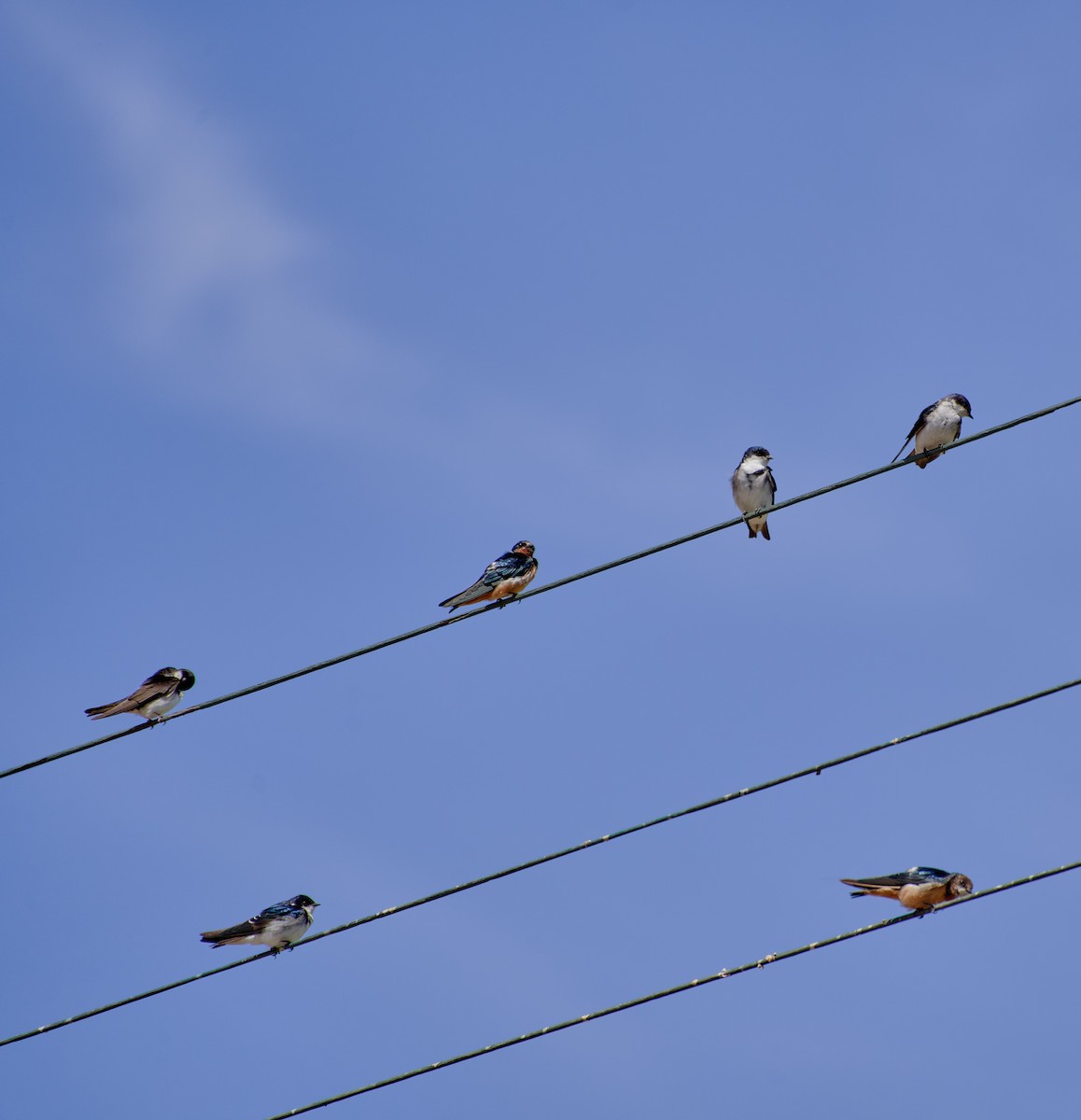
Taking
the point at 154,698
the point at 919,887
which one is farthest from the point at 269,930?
the point at 919,887

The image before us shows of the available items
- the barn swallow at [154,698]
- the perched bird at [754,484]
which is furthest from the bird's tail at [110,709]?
the perched bird at [754,484]

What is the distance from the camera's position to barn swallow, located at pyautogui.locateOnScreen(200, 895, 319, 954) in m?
17.9

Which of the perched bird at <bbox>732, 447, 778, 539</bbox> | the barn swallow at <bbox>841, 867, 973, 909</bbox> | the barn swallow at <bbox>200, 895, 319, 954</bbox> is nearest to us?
the barn swallow at <bbox>841, 867, 973, 909</bbox>

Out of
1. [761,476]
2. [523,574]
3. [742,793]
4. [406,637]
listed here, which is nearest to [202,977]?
[406,637]

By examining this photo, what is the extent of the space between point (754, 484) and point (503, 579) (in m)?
2.78

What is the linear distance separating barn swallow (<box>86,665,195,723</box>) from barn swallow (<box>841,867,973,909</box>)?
6361 mm

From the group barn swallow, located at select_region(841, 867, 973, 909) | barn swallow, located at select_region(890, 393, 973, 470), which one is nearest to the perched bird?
barn swallow, located at select_region(890, 393, 973, 470)

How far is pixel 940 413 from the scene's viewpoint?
1892cm

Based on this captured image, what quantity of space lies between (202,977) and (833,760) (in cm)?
361

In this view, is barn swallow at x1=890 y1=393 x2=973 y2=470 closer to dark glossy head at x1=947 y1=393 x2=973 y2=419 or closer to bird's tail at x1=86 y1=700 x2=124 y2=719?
dark glossy head at x1=947 y1=393 x2=973 y2=419

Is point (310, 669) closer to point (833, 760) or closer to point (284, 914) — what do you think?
point (833, 760)

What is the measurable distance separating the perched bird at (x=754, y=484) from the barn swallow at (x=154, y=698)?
18.1 ft

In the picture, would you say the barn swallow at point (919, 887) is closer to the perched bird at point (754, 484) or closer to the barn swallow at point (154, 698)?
the perched bird at point (754, 484)

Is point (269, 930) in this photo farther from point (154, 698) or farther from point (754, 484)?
point (754, 484)
